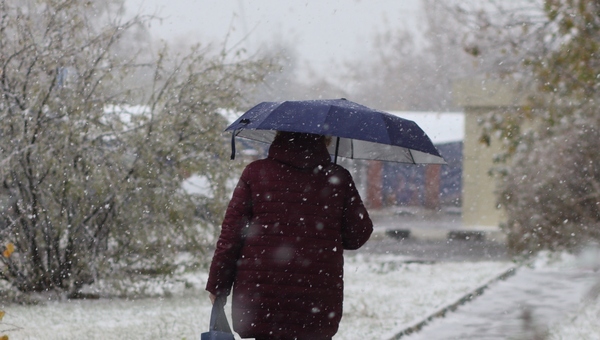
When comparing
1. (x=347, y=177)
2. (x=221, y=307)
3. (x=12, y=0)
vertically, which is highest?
(x=12, y=0)

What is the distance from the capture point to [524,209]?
52.4ft

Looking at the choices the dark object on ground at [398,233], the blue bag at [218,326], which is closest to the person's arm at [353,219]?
the blue bag at [218,326]

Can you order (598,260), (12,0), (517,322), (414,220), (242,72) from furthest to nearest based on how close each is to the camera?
(414,220)
(598,260)
(242,72)
(12,0)
(517,322)

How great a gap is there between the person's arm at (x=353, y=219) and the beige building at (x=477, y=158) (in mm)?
22351

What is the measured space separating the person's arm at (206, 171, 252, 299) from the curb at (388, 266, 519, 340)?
4294mm

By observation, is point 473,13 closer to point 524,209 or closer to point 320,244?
point 524,209

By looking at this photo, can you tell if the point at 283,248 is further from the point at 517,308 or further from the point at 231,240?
the point at 517,308

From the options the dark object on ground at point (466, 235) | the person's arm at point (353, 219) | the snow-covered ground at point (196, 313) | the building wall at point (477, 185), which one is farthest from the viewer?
the building wall at point (477, 185)

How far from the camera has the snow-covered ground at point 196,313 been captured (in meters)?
8.69

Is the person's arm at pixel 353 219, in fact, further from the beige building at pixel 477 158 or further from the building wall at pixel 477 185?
the building wall at pixel 477 185

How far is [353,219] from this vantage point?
4426 mm

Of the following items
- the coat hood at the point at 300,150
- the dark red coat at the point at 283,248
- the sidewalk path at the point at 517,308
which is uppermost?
the coat hood at the point at 300,150

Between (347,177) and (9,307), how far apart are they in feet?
22.9

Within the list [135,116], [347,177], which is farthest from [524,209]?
[347,177]
